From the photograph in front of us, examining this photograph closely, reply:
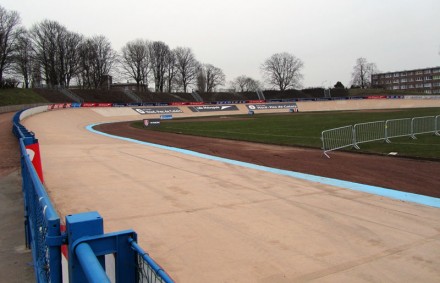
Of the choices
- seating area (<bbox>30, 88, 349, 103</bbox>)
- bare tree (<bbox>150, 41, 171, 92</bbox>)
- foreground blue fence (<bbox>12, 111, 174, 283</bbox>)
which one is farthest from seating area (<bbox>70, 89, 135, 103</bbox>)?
foreground blue fence (<bbox>12, 111, 174, 283</bbox>)

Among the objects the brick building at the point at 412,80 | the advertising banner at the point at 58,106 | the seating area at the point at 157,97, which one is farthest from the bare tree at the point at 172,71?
the brick building at the point at 412,80

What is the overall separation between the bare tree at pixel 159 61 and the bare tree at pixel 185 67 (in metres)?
4.93

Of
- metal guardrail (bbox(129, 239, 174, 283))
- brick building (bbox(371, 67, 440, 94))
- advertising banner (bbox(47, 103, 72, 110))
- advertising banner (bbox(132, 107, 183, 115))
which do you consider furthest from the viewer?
brick building (bbox(371, 67, 440, 94))

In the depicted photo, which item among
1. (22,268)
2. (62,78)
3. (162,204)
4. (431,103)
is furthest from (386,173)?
(62,78)

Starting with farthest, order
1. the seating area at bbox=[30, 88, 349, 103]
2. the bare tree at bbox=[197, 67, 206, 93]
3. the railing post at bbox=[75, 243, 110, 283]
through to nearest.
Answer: the bare tree at bbox=[197, 67, 206, 93] < the seating area at bbox=[30, 88, 349, 103] < the railing post at bbox=[75, 243, 110, 283]

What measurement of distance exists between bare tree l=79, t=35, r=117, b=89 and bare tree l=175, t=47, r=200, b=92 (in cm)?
2264

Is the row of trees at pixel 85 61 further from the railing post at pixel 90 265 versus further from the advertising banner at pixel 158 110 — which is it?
the railing post at pixel 90 265

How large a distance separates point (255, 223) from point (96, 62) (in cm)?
10017

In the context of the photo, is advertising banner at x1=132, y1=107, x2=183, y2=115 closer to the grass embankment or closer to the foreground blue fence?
the grass embankment

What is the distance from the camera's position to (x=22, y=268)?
5.02 metres

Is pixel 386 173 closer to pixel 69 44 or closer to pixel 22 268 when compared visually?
pixel 22 268

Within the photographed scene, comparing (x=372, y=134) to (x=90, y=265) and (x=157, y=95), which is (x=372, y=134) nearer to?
(x=90, y=265)

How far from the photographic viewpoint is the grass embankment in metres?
55.3

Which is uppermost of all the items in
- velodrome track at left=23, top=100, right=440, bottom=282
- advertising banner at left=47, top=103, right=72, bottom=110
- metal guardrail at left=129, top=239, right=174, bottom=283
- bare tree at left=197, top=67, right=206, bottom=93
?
bare tree at left=197, top=67, right=206, bottom=93
